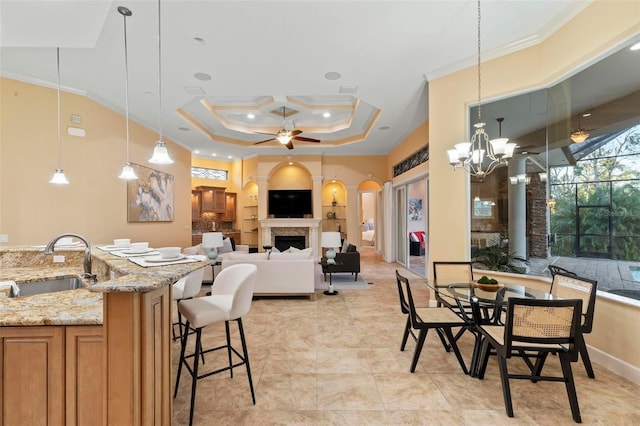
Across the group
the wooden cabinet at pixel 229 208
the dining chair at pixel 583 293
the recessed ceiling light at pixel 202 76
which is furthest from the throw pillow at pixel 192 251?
the dining chair at pixel 583 293

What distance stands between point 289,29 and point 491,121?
2.91 meters

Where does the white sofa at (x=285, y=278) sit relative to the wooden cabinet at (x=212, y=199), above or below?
below

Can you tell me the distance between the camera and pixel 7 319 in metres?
1.33

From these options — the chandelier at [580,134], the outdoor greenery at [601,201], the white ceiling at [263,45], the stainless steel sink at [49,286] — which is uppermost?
the white ceiling at [263,45]

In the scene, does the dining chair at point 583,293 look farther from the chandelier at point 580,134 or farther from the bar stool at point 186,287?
the bar stool at point 186,287

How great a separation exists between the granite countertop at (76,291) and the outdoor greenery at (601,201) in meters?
3.83

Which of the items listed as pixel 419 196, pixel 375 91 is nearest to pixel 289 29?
pixel 375 91

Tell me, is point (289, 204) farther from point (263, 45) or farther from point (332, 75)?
point (263, 45)

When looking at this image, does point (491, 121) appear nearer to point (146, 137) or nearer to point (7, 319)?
point (7, 319)

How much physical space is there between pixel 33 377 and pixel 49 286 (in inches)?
46.8

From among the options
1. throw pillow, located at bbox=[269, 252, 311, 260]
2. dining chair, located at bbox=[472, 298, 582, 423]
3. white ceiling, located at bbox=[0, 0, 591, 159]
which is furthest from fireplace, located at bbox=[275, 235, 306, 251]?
dining chair, located at bbox=[472, 298, 582, 423]

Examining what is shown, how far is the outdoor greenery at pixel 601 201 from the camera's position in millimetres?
2607

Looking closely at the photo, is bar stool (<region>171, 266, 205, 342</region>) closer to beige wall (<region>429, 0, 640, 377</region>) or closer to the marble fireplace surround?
beige wall (<region>429, 0, 640, 377</region>)

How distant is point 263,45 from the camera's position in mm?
3395
